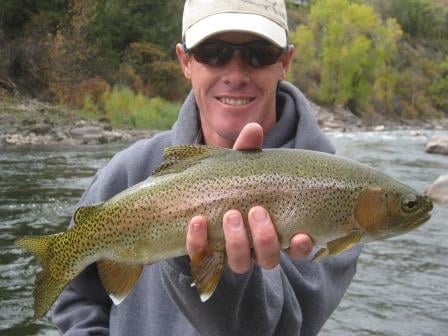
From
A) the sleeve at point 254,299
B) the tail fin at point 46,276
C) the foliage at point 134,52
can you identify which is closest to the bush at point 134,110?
the foliage at point 134,52

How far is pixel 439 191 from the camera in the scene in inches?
520

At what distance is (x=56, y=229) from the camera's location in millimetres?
9789

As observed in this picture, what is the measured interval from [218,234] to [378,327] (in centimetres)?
492

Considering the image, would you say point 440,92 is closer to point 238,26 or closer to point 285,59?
point 285,59

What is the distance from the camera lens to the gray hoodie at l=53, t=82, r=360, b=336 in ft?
7.85

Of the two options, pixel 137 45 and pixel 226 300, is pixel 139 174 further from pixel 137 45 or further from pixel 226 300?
pixel 137 45

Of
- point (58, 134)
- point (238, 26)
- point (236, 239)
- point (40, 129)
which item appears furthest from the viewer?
point (58, 134)

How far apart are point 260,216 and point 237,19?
1267 mm

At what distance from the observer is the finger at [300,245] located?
229 centimetres

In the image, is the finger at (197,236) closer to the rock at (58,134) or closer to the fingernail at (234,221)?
the fingernail at (234,221)

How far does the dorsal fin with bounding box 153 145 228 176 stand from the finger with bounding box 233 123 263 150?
0.09 m

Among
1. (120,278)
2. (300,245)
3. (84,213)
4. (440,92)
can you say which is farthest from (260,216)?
(440,92)

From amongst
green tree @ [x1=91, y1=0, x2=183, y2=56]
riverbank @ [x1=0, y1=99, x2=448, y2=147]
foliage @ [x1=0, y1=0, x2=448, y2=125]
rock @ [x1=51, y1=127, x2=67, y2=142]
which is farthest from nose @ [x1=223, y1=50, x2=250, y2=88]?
green tree @ [x1=91, y1=0, x2=183, y2=56]

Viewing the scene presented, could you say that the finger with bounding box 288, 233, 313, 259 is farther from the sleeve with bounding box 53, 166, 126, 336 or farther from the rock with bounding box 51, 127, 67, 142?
the rock with bounding box 51, 127, 67, 142
